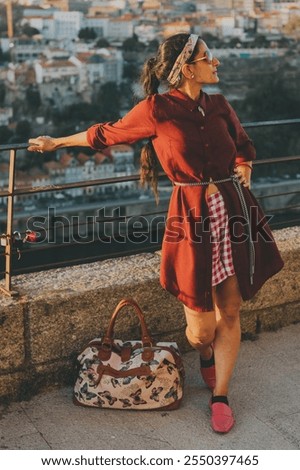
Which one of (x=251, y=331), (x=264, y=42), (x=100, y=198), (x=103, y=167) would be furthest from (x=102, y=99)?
(x=251, y=331)

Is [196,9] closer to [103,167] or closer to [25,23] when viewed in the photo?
[25,23]

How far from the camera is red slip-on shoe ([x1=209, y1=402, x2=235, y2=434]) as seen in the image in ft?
10.3

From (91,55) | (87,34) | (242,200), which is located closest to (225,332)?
(242,200)

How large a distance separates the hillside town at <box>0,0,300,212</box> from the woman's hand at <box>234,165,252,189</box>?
62585 mm

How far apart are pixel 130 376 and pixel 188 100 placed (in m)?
1.06

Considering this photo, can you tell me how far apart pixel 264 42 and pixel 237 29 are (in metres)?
4.77

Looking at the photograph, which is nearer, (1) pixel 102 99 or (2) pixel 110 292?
(2) pixel 110 292

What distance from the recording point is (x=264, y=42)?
8419 cm

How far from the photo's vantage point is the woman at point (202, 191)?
9.77ft

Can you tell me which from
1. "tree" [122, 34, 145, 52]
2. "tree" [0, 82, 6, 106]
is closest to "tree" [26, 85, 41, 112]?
"tree" [0, 82, 6, 106]

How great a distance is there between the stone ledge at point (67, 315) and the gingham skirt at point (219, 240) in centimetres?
65

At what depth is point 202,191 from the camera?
305cm

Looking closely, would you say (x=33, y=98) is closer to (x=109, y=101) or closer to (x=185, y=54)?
(x=109, y=101)

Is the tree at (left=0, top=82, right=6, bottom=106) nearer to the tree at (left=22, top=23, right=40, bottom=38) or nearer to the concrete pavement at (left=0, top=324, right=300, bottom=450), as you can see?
the tree at (left=22, top=23, right=40, bottom=38)
